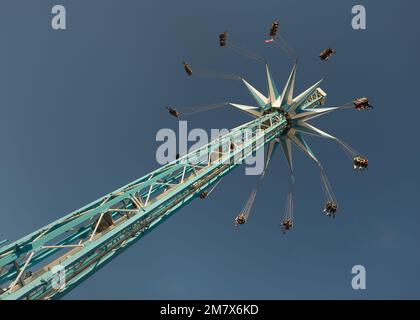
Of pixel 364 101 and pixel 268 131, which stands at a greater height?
pixel 364 101

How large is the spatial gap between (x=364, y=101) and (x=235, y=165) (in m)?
15.8

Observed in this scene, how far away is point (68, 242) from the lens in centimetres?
1315

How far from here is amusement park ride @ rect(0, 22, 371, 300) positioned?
10484mm

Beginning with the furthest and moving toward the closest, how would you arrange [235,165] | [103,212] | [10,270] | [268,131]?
[268,131] < [235,165] < [103,212] < [10,270]

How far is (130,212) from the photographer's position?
1418 centimetres

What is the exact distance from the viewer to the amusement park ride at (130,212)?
34.4 ft

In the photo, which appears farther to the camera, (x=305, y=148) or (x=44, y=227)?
(x=305, y=148)
